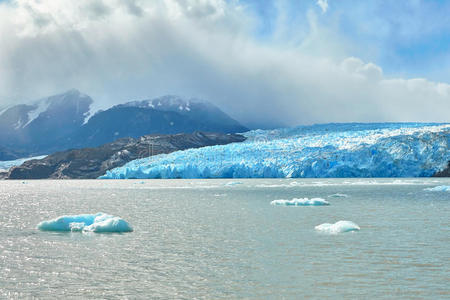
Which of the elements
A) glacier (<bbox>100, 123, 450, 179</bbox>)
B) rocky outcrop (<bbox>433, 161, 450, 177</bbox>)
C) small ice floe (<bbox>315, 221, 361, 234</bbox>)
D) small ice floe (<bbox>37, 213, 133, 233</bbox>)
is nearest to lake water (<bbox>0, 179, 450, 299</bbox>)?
small ice floe (<bbox>315, 221, 361, 234</bbox>)

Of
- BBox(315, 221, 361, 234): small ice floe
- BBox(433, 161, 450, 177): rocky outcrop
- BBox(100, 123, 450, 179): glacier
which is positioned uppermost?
BBox(100, 123, 450, 179): glacier

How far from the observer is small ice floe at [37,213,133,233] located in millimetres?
16641

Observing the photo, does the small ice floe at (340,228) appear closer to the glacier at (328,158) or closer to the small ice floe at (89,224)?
the small ice floe at (89,224)

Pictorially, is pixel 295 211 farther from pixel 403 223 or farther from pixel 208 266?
pixel 208 266

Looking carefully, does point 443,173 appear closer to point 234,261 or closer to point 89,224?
point 89,224

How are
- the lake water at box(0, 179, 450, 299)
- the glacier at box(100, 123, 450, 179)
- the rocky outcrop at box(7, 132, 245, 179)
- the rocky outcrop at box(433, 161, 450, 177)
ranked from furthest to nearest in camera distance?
the rocky outcrop at box(7, 132, 245, 179)
the rocky outcrop at box(433, 161, 450, 177)
the glacier at box(100, 123, 450, 179)
the lake water at box(0, 179, 450, 299)

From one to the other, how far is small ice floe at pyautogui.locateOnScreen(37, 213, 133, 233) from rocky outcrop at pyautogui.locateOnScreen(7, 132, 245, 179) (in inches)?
3708

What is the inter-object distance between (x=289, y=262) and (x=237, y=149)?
58.3 meters

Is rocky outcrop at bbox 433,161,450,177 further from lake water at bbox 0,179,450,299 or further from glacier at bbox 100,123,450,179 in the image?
lake water at bbox 0,179,450,299

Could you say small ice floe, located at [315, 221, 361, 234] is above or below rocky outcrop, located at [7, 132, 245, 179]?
below

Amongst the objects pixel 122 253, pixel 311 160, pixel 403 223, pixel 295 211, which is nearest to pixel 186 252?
pixel 122 253

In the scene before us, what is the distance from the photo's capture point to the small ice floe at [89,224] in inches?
655

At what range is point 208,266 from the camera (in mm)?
11375

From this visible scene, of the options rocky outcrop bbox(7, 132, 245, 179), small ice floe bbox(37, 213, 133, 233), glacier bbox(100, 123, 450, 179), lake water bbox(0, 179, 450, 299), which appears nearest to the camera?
lake water bbox(0, 179, 450, 299)
